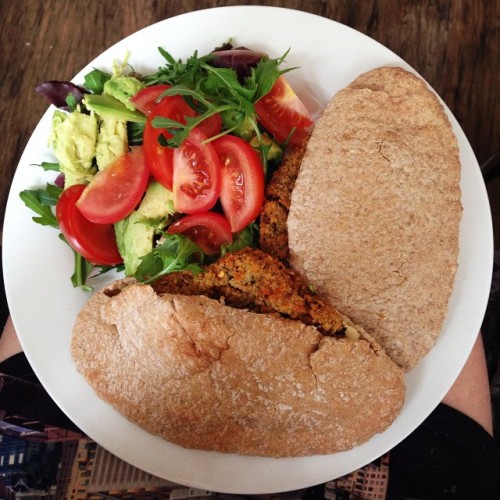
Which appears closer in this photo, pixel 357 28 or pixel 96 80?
pixel 96 80

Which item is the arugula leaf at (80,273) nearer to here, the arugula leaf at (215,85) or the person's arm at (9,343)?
the person's arm at (9,343)

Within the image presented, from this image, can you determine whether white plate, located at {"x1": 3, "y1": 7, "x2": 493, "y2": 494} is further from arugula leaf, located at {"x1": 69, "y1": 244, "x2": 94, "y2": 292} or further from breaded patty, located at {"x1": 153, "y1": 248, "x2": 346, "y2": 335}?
breaded patty, located at {"x1": 153, "y1": 248, "x2": 346, "y2": 335}

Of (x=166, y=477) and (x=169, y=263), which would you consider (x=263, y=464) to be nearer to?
(x=166, y=477)

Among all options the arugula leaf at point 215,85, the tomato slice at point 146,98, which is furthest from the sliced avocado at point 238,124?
the tomato slice at point 146,98

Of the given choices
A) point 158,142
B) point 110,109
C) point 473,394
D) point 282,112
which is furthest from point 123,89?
point 473,394

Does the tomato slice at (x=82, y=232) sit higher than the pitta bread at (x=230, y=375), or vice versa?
the tomato slice at (x=82, y=232)

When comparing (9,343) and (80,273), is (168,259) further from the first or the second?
(9,343)
